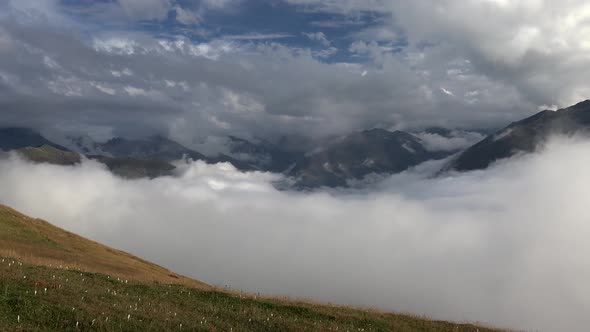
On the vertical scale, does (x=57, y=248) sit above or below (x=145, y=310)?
above

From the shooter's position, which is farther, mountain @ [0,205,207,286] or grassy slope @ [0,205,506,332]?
mountain @ [0,205,207,286]

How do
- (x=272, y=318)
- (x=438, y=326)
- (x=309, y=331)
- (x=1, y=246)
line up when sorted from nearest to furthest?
1. (x=309, y=331)
2. (x=272, y=318)
3. (x=438, y=326)
4. (x=1, y=246)

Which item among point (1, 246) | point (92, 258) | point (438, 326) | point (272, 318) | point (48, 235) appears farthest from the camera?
point (48, 235)

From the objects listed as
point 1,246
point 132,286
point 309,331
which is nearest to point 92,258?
point 1,246

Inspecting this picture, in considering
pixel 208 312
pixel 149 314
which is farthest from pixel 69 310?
pixel 208 312

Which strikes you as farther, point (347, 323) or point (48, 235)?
point (48, 235)

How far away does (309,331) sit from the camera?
94.3 ft

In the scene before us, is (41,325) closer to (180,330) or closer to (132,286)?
(180,330)

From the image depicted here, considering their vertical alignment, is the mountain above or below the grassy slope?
above

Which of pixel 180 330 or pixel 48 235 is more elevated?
pixel 48 235

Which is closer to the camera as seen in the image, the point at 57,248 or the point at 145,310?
the point at 145,310

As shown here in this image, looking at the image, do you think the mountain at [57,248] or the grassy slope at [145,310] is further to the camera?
the mountain at [57,248]

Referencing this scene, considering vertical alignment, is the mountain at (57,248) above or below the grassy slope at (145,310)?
above

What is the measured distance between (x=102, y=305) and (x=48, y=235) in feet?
183
